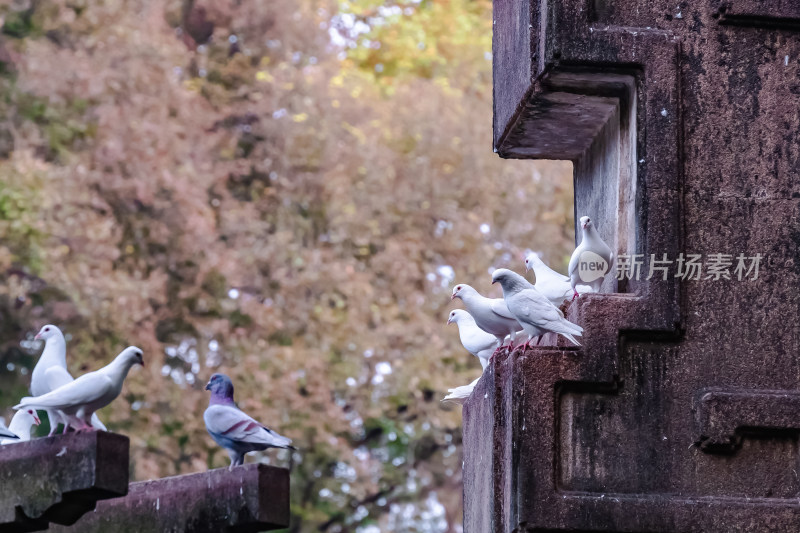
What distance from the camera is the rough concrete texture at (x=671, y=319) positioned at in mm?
4738

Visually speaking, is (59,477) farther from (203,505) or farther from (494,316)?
(494,316)

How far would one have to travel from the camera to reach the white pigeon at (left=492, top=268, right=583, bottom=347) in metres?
4.87

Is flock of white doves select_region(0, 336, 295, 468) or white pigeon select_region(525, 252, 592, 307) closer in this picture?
white pigeon select_region(525, 252, 592, 307)

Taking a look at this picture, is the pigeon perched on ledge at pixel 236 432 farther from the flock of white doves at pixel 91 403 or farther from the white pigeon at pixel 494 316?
the white pigeon at pixel 494 316

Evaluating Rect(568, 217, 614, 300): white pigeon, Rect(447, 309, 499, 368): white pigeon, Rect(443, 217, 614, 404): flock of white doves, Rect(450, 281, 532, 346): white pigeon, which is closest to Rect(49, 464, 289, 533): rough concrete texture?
Rect(447, 309, 499, 368): white pigeon

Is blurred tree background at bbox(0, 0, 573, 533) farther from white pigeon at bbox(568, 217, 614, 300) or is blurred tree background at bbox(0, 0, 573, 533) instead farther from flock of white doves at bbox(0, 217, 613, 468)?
white pigeon at bbox(568, 217, 614, 300)

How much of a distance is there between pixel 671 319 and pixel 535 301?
0.51 m

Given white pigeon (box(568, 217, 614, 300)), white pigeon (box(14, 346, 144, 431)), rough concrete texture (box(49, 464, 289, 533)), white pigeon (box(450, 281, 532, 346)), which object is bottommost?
rough concrete texture (box(49, 464, 289, 533))

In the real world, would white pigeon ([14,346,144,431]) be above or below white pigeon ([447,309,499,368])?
below

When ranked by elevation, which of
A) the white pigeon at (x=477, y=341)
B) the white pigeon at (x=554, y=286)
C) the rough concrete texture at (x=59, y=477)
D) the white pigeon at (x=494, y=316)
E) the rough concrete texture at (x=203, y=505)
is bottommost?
the rough concrete texture at (x=203, y=505)

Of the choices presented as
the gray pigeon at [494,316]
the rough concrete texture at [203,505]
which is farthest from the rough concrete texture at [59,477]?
the gray pigeon at [494,316]

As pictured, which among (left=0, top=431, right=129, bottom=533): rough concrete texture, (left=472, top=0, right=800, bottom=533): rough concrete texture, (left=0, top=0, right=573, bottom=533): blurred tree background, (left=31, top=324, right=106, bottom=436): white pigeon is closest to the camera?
(left=472, top=0, right=800, bottom=533): rough concrete texture

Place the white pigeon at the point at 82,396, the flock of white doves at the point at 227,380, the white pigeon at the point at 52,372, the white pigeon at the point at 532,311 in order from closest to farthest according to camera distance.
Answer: the white pigeon at the point at 532,311, the flock of white doves at the point at 227,380, the white pigeon at the point at 82,396, the white pigeon at the point at 52,372

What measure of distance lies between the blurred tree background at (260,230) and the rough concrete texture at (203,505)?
21.2 ft
